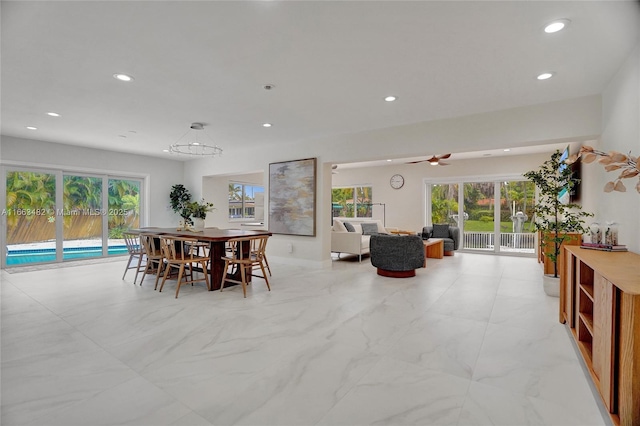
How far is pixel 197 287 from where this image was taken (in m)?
4.65

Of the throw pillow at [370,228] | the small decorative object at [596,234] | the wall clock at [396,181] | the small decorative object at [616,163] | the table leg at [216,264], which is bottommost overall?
the table leg at [216,264]

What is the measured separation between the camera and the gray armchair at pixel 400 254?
514cm

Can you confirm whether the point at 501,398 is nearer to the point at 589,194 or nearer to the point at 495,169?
the point at 589,194

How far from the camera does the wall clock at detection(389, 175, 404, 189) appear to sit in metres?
9.44

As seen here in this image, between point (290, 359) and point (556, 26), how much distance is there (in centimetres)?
320

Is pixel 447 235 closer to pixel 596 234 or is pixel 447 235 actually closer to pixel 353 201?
pixel 353 201

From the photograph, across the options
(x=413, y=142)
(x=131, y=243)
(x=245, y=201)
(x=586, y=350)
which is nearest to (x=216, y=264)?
(x=131, y=243)

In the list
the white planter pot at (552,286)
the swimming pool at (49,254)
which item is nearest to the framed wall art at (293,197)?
the white planter pot at (552,286)

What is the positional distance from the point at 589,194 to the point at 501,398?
3895 millimetres

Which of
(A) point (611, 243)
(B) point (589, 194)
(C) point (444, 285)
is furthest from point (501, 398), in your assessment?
(B) point (589, 194)

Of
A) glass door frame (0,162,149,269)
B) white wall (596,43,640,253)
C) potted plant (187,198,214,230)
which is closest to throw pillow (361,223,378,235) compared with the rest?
potted plant (187,198,214,230)

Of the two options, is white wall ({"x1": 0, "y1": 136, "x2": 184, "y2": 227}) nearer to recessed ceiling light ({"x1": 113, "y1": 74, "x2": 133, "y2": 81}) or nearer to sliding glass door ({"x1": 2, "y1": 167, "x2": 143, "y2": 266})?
sliding glass door ({"x1": 2, "y1": 167, "x2": 143, "y2": 266})

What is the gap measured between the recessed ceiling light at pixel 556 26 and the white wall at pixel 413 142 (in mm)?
1930

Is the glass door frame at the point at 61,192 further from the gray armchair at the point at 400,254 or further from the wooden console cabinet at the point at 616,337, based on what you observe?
the wooden console cabinet at the point at 616,337
